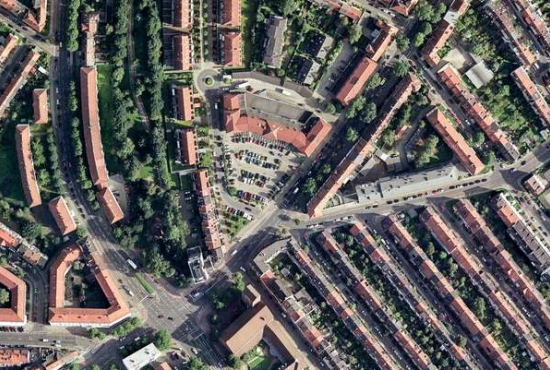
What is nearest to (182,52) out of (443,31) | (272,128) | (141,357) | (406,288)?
(272,128)

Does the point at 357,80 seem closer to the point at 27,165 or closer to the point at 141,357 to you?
the point at 27,165

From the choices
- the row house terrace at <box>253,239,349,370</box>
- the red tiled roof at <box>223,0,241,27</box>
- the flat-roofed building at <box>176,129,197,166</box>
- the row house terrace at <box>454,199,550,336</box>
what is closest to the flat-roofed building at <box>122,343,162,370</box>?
the row house terrace at <box>253,239,349,370</box>

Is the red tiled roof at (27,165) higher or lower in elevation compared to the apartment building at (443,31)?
lower

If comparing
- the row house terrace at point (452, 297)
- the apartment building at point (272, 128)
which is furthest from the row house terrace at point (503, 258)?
the apartment building at point (272, 128)

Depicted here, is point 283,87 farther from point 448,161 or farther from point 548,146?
point 548,146

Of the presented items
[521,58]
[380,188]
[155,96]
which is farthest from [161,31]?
[521,58]

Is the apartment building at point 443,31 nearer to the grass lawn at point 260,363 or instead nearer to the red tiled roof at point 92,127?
the red tiled roof at point 92,127
